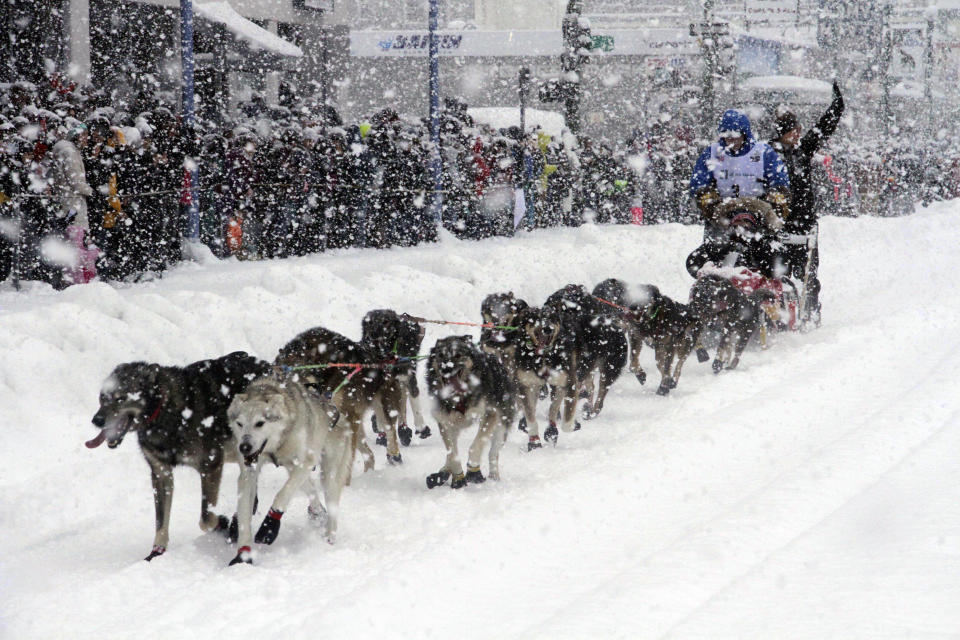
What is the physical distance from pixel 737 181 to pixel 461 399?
197 inches

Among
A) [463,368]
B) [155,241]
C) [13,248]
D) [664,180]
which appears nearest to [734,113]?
[463,368]

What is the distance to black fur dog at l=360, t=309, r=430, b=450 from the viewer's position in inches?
252

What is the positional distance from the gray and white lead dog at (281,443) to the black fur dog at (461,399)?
0.80 metres

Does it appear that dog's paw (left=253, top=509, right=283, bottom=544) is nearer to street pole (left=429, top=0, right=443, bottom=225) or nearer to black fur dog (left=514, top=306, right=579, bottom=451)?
black fur dog (left=514, top=306, right=579, bottom=451)

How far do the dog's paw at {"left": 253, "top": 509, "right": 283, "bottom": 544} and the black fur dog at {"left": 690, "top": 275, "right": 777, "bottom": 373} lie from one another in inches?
202

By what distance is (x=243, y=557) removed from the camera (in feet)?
14.5

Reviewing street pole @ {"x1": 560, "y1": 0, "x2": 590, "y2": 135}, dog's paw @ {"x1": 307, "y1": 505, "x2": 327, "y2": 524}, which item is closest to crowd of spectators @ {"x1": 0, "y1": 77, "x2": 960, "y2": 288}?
street pole @ {"x1": 560, "y1": 0, "x2": 590, "y2": 135}

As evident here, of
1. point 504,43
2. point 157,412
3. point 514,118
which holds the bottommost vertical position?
point 157,412

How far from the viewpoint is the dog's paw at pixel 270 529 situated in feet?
15.0

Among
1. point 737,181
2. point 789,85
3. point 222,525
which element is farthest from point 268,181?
point 789,85

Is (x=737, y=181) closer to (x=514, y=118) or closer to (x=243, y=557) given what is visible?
(x=243, y=557)

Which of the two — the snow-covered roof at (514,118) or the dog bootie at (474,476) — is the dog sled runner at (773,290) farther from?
the snow-covered roof at (514,118)

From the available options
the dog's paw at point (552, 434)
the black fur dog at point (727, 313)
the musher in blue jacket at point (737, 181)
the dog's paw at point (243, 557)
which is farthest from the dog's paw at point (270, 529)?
the musher in blue jacket at point (737, 181)

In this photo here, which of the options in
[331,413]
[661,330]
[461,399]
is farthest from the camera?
[661,330]
